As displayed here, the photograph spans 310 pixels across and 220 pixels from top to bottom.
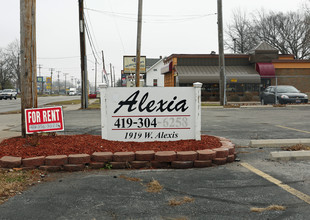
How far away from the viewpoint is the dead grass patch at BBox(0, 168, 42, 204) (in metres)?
3.73

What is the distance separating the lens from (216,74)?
34.2 m

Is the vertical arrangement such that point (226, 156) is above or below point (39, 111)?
below

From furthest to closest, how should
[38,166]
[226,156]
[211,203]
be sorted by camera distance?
[226,156] < [38,166] < [211,203]

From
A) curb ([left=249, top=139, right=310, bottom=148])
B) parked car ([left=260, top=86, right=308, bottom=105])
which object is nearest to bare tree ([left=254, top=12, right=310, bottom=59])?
parked car ([left=260, top=86, right=308, bottom=105])

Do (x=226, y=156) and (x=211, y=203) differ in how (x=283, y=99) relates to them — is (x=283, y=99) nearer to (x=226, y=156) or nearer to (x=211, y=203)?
(x=226, y=156)

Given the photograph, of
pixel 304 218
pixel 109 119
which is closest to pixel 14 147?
pixel 109 119

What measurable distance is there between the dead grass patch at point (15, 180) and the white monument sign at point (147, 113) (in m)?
1.83

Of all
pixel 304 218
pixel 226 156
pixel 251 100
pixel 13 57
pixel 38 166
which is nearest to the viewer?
pixel 304 218

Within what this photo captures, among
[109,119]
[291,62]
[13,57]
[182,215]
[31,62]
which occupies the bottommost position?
[182,215]

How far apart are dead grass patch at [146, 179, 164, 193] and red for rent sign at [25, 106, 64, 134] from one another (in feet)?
9.63

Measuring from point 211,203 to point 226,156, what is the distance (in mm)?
2041

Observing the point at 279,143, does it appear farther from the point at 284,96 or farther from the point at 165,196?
the point at 284,96

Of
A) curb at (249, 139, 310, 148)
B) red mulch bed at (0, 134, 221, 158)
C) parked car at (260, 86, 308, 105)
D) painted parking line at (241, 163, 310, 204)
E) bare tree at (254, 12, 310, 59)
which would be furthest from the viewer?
bare tree at (254, 12, 310, 59)

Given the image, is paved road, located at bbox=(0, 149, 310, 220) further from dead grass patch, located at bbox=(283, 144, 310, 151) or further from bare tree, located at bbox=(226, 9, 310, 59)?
bare tree, located at bbox=(226, 9, 310, 59)
